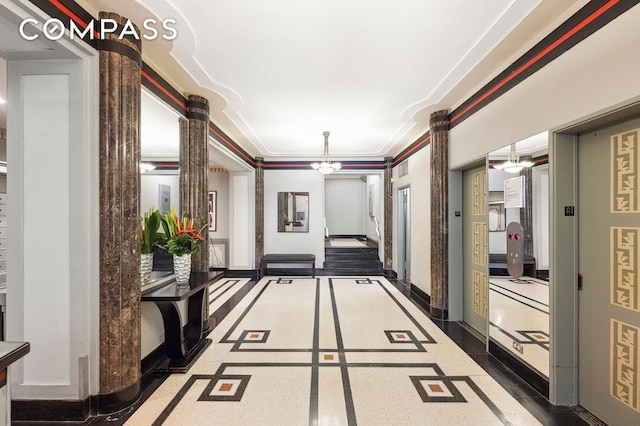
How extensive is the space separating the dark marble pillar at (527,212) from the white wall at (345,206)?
10.4 metres

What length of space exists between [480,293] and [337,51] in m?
3.50

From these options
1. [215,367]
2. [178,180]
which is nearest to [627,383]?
[215,367]

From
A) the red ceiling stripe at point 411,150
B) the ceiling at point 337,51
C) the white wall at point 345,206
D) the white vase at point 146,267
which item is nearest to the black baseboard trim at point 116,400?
the white vase at point 146,267

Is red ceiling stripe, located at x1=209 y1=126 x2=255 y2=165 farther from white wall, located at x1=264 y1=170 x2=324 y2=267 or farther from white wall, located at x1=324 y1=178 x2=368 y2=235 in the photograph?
white wall, located at x1=324 y1=178 x2=368 y2=235

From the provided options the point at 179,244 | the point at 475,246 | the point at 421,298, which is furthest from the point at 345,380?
the point at 421,298

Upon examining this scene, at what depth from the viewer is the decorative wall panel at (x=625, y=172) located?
2.10 metres

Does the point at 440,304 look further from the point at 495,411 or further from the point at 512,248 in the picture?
the point at 495,411

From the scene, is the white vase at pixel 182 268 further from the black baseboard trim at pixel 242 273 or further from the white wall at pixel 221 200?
the white wall at pixel 221 200

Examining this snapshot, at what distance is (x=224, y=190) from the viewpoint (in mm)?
8570

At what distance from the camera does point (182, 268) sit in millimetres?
3189

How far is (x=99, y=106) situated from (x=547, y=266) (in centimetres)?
390

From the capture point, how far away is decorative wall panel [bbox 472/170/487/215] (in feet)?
13.1

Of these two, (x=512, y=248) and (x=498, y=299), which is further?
(x=498, y=299)

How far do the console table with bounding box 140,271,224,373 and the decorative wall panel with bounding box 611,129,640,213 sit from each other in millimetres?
3568
